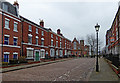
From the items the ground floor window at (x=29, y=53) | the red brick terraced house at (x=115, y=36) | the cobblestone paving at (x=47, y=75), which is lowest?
the cobblestone paving at (x=47, y=75)

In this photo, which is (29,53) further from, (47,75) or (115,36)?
(115,36)

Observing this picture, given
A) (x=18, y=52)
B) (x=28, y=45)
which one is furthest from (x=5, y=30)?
(x=28, y=45)

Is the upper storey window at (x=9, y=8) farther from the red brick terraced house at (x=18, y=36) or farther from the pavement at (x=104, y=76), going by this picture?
the pavement at (x=104, y=76)

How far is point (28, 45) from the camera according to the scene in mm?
27000

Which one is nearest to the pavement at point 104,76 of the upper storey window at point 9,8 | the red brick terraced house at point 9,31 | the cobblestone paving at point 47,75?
the cobblestone paving at point 47,75

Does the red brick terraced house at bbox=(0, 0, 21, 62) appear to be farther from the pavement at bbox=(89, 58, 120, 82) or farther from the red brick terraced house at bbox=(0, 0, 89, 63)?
the pavement at bbox=(89, 58, 120, 82)

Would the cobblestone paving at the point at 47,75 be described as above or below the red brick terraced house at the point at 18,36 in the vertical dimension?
below

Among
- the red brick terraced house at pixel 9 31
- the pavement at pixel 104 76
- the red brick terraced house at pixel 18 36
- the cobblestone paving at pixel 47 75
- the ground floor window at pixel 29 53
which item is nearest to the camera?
the pavement at pixel 104 76

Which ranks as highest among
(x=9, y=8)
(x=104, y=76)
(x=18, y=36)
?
(x=9, y=8)

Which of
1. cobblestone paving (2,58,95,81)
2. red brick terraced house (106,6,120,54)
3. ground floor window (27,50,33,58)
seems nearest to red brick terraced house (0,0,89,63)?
ground floor window (27,50,33,58)

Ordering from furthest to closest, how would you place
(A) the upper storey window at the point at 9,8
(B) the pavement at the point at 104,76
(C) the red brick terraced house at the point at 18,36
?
(A) the upper storey window at the point at 9,8 → (C) the red brick terraced house at the point at 18,36 → (B) the pavement at the point at 104,76

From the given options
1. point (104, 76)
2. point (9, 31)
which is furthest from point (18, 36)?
point (104, 76)

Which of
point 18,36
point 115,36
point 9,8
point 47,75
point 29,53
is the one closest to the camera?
A: point 47,75

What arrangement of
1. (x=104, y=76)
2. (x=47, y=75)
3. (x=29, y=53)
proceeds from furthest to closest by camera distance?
(x=29, y=53) < (x=47, y=75) < (x=104, y=76)
